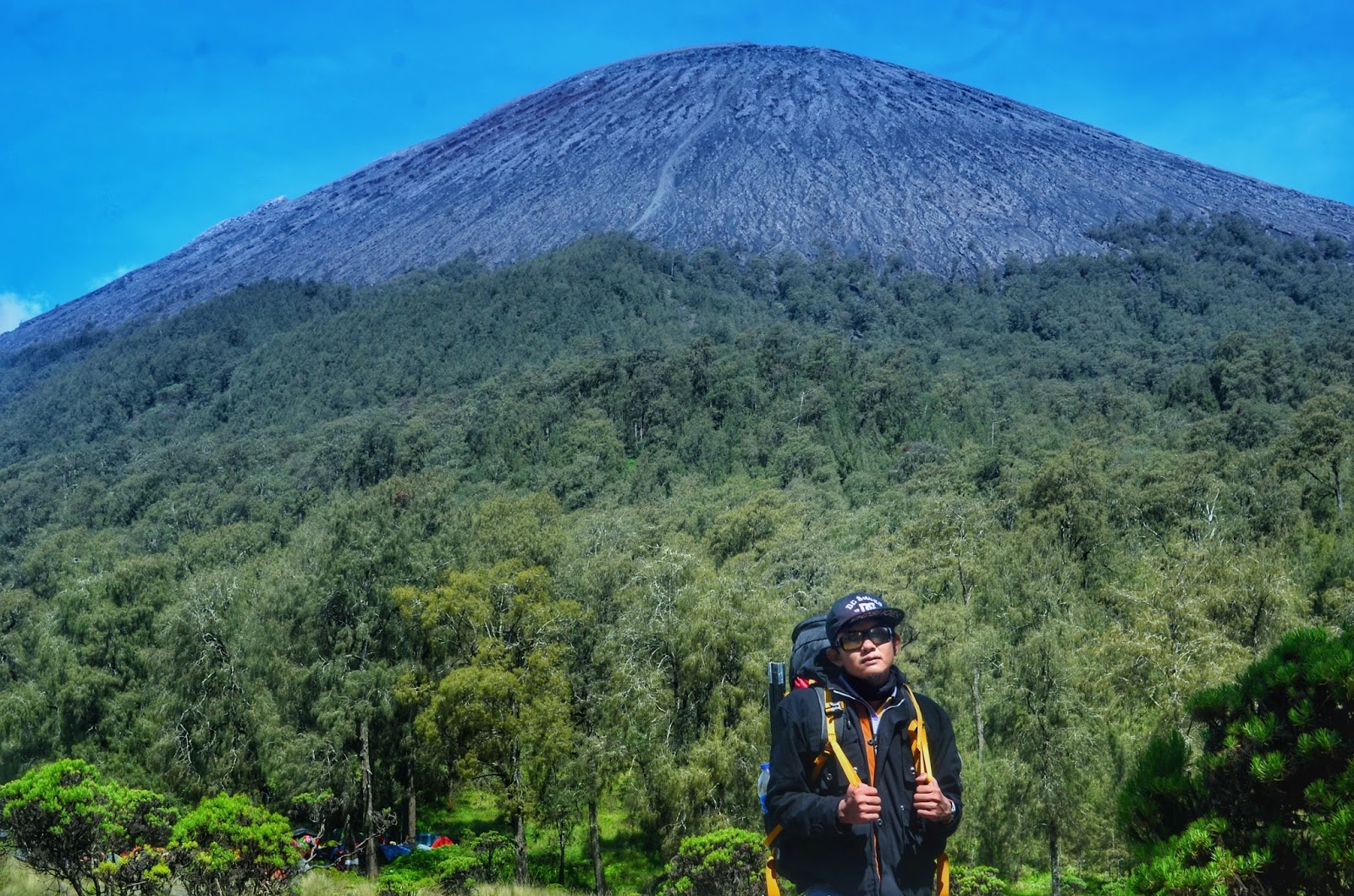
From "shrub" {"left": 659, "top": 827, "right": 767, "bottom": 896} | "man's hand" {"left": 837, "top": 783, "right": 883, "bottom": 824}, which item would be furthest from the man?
"shrub" {"left": 659, "top": 827, "right": 767, "bottom": 896}

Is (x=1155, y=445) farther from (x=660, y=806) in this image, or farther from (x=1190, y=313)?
(x=1190, y=313)

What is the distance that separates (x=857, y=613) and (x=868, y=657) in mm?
185

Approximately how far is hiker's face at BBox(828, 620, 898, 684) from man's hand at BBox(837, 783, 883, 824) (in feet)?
1.41

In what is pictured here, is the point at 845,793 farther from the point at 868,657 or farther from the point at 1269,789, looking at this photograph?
the point at 1269,789

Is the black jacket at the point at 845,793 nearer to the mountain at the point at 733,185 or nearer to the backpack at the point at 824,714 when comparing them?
the backpack at the point at 824,714

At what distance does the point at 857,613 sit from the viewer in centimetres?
359

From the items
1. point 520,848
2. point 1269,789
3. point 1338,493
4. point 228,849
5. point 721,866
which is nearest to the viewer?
point 1269,789

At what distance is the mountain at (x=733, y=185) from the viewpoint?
470 ft

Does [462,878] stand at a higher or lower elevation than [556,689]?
lower

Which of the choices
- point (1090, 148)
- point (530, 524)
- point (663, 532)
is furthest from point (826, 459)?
point (1090, 148)

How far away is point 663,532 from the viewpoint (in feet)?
130

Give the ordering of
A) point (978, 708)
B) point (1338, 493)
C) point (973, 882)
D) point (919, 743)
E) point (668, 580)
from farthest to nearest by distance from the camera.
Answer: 1. point (1338, 493)
2. point (978, 708)
3. point (668, 580)
4. point (973, 882)
5. point (919, 743)

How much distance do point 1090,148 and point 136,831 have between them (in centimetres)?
18220

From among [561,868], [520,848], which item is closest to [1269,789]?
[520,848]
